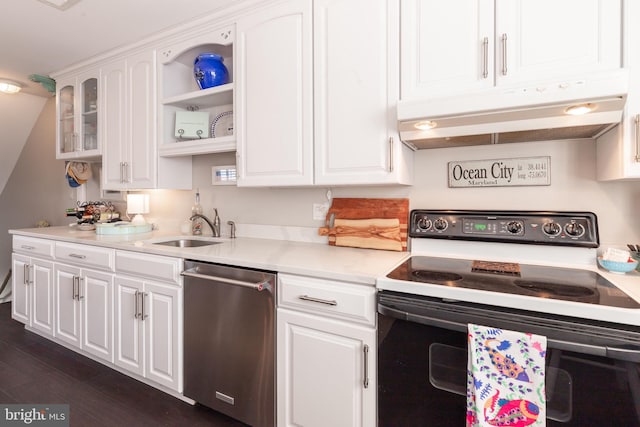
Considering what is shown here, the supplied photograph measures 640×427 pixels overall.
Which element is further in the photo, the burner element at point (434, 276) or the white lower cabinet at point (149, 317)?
the white lower cabinet at point (149, 317)

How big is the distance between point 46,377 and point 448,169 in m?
2.76

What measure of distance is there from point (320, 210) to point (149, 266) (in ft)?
3.44

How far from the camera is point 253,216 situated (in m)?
2.39

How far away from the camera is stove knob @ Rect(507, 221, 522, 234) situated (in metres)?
1.53

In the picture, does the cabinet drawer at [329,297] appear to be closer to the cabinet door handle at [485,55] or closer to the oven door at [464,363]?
the oven door at [464,363]

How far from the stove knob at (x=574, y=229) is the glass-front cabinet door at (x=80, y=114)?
3.25 meters

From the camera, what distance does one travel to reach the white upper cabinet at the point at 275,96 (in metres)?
1.76

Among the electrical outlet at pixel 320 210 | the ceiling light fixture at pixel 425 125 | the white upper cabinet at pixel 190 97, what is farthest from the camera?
the white upper cabinet at pixel 190 97

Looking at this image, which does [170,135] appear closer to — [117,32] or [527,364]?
[117,32]

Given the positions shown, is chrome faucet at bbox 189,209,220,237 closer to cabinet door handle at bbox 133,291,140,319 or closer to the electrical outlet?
cabinet door handle at bbox 133,291,140,319

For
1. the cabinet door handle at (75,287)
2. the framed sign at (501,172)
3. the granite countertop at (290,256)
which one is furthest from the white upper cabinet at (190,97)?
the framed sign at (501,172)

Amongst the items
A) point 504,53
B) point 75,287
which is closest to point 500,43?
point 504,53

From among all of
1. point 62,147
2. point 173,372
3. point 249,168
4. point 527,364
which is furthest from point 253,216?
point 62,147

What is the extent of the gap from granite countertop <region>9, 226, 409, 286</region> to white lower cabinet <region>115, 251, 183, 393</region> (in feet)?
0.32
